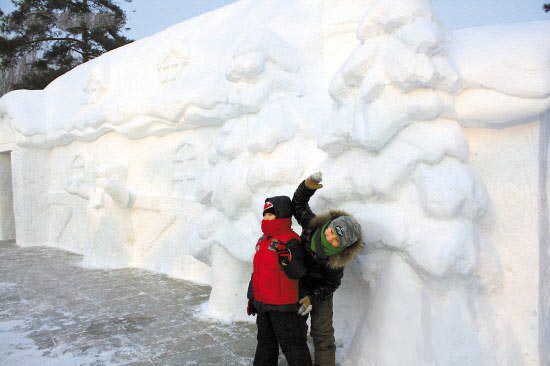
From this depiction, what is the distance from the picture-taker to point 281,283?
2906mm

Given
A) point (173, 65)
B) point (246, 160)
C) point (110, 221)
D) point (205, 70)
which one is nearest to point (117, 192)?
point (110, 221)

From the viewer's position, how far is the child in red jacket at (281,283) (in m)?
2.87

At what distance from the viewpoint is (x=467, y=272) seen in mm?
2834

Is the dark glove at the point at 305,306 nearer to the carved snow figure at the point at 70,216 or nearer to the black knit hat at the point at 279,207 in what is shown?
the black knit hat at the point at 279,207

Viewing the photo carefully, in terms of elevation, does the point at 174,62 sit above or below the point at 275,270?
above

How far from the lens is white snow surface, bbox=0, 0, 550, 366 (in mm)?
2887

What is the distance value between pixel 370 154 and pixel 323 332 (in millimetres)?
1161

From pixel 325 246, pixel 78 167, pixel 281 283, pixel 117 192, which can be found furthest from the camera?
pixel 78 167

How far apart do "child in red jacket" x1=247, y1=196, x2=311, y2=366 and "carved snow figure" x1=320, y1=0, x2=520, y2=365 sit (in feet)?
1.70

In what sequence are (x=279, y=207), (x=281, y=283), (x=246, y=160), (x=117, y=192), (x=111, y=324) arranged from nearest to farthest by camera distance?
(x=281, y=283) → (x=279, y=207) → (x=246, y=160) → (x=111, y=324) → (x=117, y=192)

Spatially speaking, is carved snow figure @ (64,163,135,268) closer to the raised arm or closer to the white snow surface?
the white snow surface

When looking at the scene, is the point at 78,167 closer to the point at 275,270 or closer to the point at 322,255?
the point at 275,270

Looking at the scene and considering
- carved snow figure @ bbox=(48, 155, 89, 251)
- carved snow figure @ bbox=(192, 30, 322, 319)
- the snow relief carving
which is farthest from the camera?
carved snow figure @ bbox=(48, 155, 89, 251)

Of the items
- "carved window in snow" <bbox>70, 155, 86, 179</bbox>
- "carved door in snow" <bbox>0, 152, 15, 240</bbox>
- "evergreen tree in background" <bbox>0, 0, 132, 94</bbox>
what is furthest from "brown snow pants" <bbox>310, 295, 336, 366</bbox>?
"evergreen tree in background" <bbox>0, 0, 132, 94</bbox>
